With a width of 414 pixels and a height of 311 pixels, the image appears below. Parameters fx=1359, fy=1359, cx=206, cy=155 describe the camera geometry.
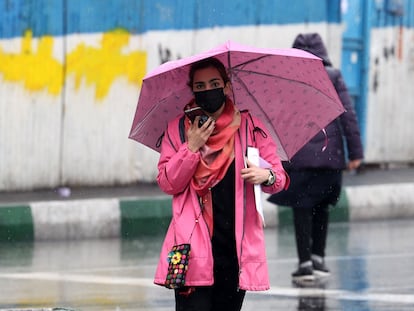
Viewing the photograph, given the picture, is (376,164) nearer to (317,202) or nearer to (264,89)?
(317,202)

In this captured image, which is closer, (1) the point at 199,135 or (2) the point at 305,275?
(1) the point at 199,135

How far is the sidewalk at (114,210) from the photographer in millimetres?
12086

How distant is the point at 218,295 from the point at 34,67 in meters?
7.78

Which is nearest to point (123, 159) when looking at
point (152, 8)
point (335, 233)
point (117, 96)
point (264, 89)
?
point (117, 96)

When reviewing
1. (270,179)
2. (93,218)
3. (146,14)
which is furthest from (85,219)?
(270,179)

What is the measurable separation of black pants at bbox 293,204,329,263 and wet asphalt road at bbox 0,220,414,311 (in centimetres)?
25

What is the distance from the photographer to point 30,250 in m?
11.5

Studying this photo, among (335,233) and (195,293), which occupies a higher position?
(195,293)

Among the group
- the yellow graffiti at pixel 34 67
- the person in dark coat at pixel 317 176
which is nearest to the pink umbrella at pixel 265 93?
the person in dark coat at pixel 317 176

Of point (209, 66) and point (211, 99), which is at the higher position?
point (209, 66)

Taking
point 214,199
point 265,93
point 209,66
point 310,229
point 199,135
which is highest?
point 209,66

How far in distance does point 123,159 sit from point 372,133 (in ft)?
11.4

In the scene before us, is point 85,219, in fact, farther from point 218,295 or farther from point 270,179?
point 270,179

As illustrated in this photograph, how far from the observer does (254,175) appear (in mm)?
5793
